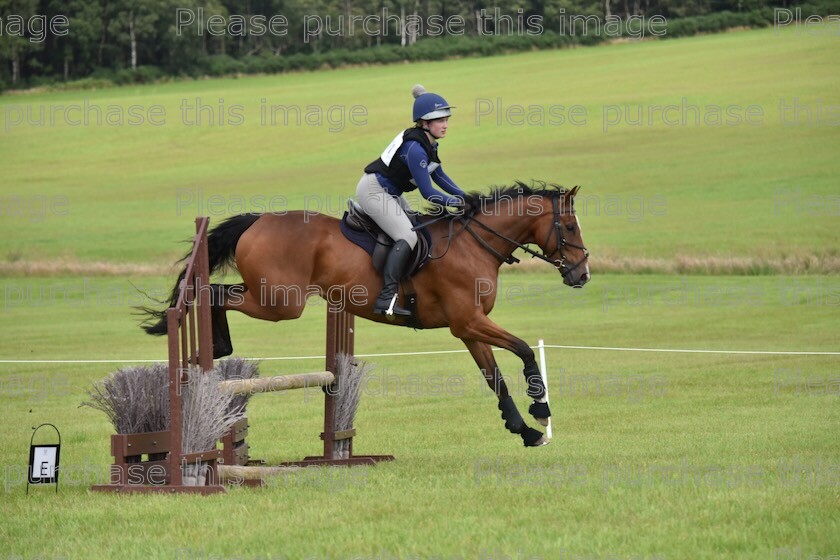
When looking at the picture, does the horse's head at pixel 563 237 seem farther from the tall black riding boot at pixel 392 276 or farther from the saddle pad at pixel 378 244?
the tall black riding boot at pixel 392 276

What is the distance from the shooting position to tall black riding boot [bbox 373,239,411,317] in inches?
364

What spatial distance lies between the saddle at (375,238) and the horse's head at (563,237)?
3.41ft

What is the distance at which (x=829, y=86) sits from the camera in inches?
2004

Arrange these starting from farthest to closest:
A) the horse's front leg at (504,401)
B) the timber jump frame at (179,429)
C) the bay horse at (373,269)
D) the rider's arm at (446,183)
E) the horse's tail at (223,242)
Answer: the rider's arm at (446,183) < the horse's tail at (223,242) < the bay horse at (373,269) < the horse's front leg at (504,401) < the timber jump frame at (179,429)

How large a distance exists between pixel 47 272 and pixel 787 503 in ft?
106

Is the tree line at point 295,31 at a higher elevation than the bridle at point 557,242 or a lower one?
higher

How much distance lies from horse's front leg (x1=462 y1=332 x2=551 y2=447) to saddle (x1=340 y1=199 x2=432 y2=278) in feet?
2.63

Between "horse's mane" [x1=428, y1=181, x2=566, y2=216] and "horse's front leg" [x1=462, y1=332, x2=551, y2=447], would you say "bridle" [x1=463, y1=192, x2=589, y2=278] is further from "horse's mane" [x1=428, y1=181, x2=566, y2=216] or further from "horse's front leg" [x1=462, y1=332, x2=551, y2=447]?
"horse's front leg" [x1=462, y1=332, x2=551, y2=447]

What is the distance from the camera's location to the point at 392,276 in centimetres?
923

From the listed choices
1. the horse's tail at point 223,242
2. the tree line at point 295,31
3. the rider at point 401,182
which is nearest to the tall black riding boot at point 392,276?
the rider at point 401,182

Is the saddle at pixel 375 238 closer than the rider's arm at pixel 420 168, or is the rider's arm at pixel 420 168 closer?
the rider's arm at pixel 420 168

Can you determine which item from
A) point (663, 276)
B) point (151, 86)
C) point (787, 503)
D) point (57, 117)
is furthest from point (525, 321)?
point (151, 86)

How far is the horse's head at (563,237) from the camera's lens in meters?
9.65

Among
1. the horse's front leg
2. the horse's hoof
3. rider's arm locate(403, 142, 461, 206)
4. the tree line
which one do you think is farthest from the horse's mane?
the tree line
